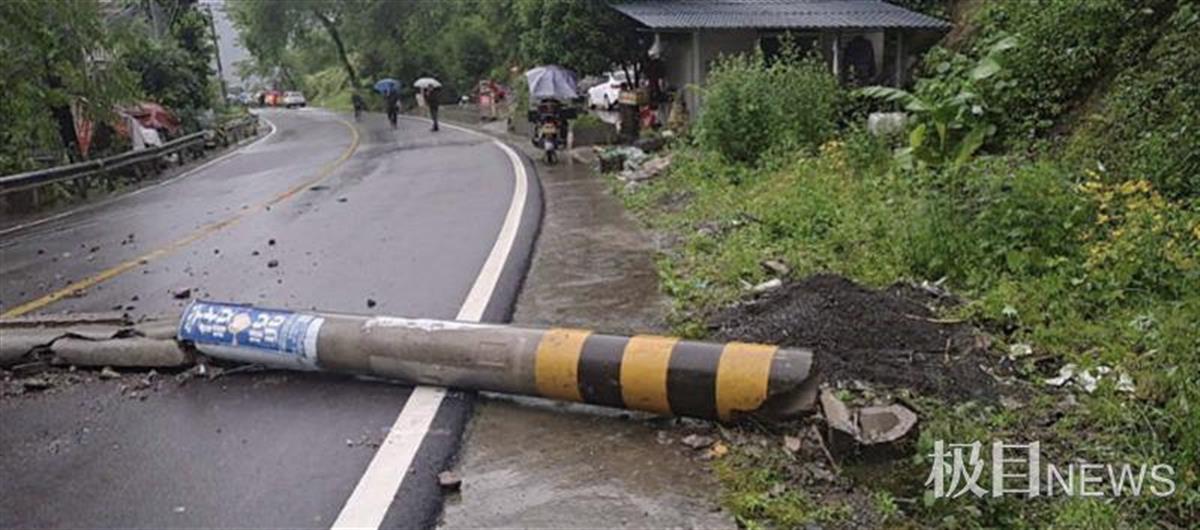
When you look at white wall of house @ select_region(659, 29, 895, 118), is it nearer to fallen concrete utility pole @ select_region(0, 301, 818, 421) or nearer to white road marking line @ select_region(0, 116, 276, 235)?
white road marking line @ select_region(0, 116, 276, 235)

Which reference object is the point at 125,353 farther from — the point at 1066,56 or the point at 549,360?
the point at 1066,56

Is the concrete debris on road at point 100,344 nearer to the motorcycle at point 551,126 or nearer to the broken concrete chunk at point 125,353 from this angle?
the broken concrete chunk at point 125,353

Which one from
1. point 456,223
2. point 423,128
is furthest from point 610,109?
point 456,223

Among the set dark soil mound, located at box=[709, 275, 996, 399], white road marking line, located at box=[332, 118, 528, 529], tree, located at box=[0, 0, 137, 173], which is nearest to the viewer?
white road marking line, located at box=[332, 118, 528, 529]

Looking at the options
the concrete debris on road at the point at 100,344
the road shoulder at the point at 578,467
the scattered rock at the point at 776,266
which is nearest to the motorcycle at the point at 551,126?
the scattered rock at the point at 776,266

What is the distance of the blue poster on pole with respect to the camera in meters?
5.27

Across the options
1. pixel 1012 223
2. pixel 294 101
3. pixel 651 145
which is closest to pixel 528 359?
pixel 1012 223

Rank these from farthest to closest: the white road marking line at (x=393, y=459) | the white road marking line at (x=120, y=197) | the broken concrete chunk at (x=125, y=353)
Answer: the white road marking line at (x=120, y=197), the broken concrete chunk at (x=125, y=353), the white road marking line at (x=393, y=459)

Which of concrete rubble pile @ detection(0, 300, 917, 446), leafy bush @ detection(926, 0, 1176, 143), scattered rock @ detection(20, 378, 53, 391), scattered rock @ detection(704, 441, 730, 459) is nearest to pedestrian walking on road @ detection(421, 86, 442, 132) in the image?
leafy bush @ detection(926, 0, 1176, 143)

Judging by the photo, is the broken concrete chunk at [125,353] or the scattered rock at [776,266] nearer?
the broken concrete chunk at [125,353]

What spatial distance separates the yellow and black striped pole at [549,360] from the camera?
4.28m

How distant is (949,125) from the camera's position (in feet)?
34.0

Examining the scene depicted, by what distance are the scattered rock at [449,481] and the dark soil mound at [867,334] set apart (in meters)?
1.99

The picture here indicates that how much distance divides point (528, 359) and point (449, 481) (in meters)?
0.97
